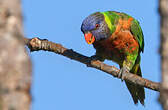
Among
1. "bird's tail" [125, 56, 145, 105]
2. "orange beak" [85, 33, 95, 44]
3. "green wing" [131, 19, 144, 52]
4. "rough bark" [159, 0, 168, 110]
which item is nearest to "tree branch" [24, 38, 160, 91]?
"orange beak" [85, 33, 95, 44]

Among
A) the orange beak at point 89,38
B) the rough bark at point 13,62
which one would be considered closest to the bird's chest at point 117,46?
the orange beak at point 89,38

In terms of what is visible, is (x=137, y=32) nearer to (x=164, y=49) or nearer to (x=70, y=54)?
(x=70, y=54)

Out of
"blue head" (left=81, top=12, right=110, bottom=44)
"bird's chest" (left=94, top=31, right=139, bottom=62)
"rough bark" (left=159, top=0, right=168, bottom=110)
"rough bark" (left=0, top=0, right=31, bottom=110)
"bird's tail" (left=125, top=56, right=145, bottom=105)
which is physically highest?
"blue head" (left=81, top=12, right=110, bottom=44)

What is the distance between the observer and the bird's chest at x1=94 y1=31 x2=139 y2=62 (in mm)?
6051

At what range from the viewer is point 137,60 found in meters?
6.73

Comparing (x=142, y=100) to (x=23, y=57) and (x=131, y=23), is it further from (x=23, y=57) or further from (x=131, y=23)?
(x=23, y=57)

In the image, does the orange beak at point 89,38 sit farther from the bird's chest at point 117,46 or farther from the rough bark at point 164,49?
the rough bark at point 164,49

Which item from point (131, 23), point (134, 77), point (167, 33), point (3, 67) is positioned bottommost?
point (167, 33)

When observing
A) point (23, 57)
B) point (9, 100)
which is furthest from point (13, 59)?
point (9, 100)

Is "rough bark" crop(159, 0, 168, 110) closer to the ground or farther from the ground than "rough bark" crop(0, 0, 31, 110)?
closer to the ground

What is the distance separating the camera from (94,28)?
5.79 m

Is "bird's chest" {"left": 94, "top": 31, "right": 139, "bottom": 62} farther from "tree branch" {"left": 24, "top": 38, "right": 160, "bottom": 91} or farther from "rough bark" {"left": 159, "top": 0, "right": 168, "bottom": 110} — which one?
"rough bark" {"left": 159, "top": 0, "right": 168, "bottom": 110}

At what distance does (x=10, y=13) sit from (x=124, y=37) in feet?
14.3


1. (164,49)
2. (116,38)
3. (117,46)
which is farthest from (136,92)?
(164,49)
